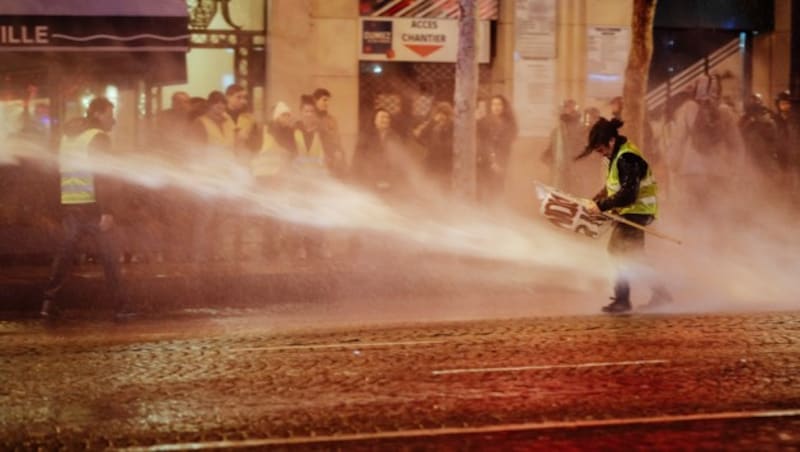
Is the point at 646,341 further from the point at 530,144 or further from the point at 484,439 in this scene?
the point at 530,144

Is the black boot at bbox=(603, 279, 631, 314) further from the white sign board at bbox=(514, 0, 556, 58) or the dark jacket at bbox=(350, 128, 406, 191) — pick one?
the white sign board at bbox=(514, 0, 556, 58)

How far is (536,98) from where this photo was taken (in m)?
20.6

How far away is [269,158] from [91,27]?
109 inches

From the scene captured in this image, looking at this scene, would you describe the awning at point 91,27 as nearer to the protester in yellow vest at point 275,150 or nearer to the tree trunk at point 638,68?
the protester in yellow vest at point 275,150

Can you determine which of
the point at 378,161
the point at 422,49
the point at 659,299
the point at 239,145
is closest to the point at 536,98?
the point at 422,49

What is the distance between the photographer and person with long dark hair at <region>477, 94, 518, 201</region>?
1717 cm

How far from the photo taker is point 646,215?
11516 millimetres

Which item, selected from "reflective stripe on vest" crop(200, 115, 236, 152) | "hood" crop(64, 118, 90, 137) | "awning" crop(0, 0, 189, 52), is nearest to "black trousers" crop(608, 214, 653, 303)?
"hood" crop(64, 118, 90, 137)

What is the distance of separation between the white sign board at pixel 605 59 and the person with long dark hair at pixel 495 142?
3.95 m

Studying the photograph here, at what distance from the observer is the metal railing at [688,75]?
70.5 ft

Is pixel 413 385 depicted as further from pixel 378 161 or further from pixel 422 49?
pixel 422 49

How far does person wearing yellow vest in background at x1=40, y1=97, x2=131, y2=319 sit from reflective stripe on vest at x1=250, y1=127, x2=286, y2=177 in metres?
3.57

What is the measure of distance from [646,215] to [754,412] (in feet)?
14.3

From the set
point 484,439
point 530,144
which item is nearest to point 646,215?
point 484,439
